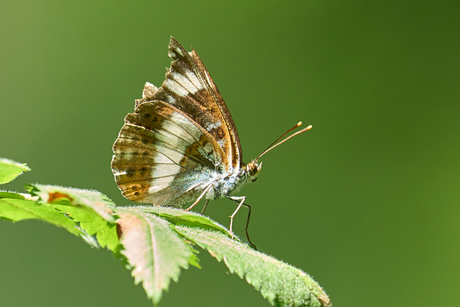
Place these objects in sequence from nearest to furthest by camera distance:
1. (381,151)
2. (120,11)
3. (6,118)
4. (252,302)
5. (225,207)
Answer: (252,302)
(225,207)
(6,118)
(381,151)
(120,11)

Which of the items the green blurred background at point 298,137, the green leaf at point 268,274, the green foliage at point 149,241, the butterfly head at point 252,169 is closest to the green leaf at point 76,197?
the green foliage at point 149,241

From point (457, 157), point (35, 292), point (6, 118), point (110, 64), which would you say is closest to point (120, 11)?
point (110, 64)

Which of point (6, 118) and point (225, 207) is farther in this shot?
point (6, 118)

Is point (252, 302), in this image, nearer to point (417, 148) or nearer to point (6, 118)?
point (417, 148)

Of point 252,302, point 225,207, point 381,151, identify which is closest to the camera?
point 252,302

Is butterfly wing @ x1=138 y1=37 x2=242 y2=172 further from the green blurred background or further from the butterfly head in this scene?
the green blurred background

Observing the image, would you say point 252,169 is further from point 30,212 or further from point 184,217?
point 30,212

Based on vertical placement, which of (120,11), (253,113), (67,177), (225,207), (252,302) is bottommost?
(252,302)
